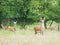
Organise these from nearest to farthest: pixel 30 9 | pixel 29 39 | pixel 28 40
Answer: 1. pixel 28 40
2. pixel 29 39
3. pixel 30 9

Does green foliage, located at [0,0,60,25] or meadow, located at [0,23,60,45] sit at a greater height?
meadow, located at [0,23,60,45]

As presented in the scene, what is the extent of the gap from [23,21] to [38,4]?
23.8 feet

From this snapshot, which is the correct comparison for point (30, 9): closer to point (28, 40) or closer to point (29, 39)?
point (29, 39)

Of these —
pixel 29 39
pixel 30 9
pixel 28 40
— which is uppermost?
pixel 28 40

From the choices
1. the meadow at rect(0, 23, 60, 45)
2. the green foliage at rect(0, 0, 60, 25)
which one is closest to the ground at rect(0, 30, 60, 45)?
the meadow at rect(0, 23, 60, 45)

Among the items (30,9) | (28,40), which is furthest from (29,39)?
(30,9)

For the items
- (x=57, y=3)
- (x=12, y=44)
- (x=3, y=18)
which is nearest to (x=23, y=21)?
(x=3, y=18)

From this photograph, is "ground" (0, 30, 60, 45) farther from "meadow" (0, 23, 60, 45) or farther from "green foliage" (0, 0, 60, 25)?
"green foliage" (0, 0, 60, 25)

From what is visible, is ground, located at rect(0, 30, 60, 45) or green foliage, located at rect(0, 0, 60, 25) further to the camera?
green foliage, located at rect(0, 0, 60, 25)

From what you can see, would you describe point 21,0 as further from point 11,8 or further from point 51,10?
point 51,10

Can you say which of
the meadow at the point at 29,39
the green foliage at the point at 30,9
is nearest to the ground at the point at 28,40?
the meadow at the point at 29,39

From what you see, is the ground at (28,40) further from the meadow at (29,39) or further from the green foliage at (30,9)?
the green foliage at (30,9)

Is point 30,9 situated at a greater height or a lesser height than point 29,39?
lesser

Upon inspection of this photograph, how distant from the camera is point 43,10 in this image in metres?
34.2
